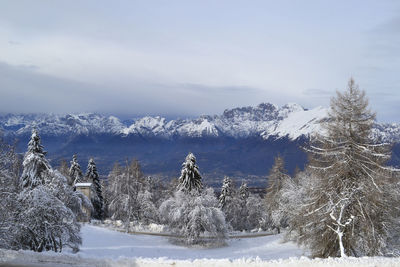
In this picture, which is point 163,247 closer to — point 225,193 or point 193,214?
point 193,214

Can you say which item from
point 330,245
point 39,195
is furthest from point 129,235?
point 330,245

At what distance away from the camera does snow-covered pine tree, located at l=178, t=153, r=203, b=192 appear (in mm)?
43156

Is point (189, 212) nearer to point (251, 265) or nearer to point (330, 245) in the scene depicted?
point (330, 245)

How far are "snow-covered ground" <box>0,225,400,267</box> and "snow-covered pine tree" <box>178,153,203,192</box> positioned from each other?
667 cm

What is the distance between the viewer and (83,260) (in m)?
18.1

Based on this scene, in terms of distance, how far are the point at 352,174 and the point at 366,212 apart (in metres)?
2.22

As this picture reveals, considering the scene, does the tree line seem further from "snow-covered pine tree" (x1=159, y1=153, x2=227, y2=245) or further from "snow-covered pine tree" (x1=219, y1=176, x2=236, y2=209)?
"snow-covered pine tree" (x1=219, y1=176, x2=236, y2=209)

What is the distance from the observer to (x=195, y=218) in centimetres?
3953

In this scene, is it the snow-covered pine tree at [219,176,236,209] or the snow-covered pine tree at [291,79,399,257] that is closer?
the snow-covered pine tree at [291,79,399,257]

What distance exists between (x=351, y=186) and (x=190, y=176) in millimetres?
25195

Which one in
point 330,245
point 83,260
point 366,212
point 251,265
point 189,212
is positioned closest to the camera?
point 251,265

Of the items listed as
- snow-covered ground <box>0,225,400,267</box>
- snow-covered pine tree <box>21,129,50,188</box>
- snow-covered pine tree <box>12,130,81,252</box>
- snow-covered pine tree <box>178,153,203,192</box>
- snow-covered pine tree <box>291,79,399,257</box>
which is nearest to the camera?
snow-covered ground <box>0,225,400,267</box>

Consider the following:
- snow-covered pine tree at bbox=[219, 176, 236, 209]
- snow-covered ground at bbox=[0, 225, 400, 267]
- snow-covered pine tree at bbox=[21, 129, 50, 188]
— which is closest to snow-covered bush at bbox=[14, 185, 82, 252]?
snow-covered ground at bbox=[0, 225, 400, 267]

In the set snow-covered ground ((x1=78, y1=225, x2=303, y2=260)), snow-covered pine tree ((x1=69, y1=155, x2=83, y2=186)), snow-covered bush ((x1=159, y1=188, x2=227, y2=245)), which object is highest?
snow-covered pine tree ((x1=69, y1=155, x2=83, y2=186))
